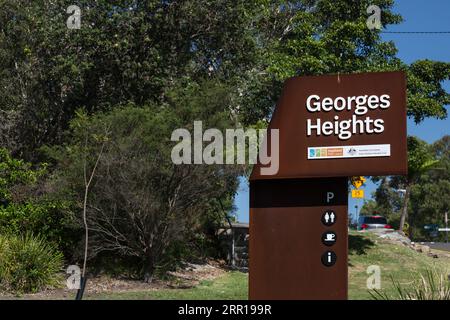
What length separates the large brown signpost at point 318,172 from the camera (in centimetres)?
958

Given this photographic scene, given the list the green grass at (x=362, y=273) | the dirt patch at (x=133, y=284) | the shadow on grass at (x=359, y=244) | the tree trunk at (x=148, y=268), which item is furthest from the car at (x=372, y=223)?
the tree trunk at (x=148, y=268)

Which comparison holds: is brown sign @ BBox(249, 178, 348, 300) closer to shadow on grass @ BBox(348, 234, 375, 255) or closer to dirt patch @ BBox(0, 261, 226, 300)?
dirt patch @ BBox(0, 261, 226, 300)

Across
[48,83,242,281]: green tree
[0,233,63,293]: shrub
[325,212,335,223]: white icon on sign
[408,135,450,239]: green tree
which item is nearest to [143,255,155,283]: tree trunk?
[48,83,242,281]: green tree

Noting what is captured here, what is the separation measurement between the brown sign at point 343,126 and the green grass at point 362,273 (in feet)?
18.2

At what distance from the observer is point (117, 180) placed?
15.6 m

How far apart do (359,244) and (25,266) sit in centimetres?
1422

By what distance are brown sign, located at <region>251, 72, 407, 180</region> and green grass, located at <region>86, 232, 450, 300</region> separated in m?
5.55

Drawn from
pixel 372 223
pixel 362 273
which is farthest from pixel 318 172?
pixel 372 223

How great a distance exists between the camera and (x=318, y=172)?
970cm

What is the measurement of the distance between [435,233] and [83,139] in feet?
174

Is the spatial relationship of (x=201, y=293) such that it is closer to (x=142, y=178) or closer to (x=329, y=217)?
Answer: (x=142, y=178)

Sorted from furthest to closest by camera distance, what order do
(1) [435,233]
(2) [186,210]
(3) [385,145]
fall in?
1. (1) [435,233]
2. (2) [186,210]
3. (3) [385,145]
